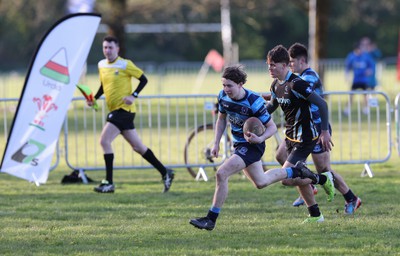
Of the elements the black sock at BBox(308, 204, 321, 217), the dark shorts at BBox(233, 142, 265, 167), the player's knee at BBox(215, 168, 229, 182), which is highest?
the dark shorts at BBox(233, 142, 265, 167)

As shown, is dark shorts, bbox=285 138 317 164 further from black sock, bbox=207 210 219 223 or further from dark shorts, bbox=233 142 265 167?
Answer: black sock, bbox=207 210 219 223

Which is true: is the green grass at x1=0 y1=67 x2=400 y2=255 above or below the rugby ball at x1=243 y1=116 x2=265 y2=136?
below

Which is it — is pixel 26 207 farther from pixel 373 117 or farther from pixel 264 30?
pixel 264 30

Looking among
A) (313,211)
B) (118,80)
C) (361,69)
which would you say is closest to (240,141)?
(313,211)

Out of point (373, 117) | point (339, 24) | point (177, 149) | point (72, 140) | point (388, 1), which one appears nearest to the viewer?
point (177, 149)

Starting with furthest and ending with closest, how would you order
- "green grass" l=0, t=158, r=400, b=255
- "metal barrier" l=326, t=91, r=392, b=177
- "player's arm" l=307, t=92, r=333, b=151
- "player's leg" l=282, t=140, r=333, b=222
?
"metal barrier" l=326, t=91, r=392, b=177, "player's leg" l=282, t=140, r=333, b=222, "player's arm" l=307, t=92, r=333, b=151, "green grass" l=0, t=158, r=400, b=255

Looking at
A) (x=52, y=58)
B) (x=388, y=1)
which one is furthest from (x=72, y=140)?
(x=388, y=1)

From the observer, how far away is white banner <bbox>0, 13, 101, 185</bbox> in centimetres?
1276

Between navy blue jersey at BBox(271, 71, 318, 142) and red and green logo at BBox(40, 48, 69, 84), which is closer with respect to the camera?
navy blue jersey at BBox(271, 71, 318, 142)

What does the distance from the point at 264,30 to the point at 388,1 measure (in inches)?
429

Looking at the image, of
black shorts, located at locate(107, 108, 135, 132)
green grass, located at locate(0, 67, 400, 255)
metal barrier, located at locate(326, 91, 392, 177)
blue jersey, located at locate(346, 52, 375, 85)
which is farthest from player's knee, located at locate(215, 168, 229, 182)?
blue jersey, located at locate(346, 52, 375, 85)

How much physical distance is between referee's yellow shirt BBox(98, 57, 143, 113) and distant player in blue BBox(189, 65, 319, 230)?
3307 millimetres

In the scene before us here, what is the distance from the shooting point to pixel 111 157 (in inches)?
498

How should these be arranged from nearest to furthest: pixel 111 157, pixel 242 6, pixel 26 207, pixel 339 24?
pixel 26 207
pixel 111 157
pixel 242 6
pixel 339 24
